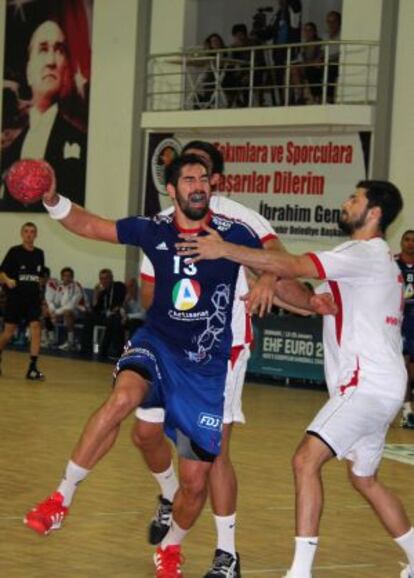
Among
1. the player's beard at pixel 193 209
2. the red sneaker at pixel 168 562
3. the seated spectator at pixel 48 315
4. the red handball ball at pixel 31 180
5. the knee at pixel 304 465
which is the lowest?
the seated spectator at pixel 48 315

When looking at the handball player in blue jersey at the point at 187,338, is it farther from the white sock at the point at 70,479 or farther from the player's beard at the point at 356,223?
the player's beard at the point at 356,223

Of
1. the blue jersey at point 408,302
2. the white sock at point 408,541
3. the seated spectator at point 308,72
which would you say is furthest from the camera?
the seated spectator at point 308,72

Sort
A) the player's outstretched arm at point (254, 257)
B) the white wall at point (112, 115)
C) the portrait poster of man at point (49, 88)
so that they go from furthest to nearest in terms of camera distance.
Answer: the portrait poster of man at point (49, 88), the white wall at point (112, 115), the player's outstretched arm at point (254, 257)

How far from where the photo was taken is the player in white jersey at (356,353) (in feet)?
22.1

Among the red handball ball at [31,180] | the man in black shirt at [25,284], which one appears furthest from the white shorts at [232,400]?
the man in black shirt at [25,284]

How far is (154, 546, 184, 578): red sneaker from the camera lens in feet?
23.9

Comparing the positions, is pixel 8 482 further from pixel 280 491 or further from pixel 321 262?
pixel 321 262

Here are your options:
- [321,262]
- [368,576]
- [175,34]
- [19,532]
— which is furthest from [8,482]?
[175,34]

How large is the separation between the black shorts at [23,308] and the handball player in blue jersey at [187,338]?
11.7 meters

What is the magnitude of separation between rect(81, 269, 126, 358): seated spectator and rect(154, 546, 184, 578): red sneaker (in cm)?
1621

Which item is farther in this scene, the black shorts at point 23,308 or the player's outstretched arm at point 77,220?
the black shorts at point 23,308

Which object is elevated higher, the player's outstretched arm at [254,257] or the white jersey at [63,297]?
the player's outstretched arm at [254,257]

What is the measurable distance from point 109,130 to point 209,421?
2033 centimetres

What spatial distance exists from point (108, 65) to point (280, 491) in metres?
17.6
